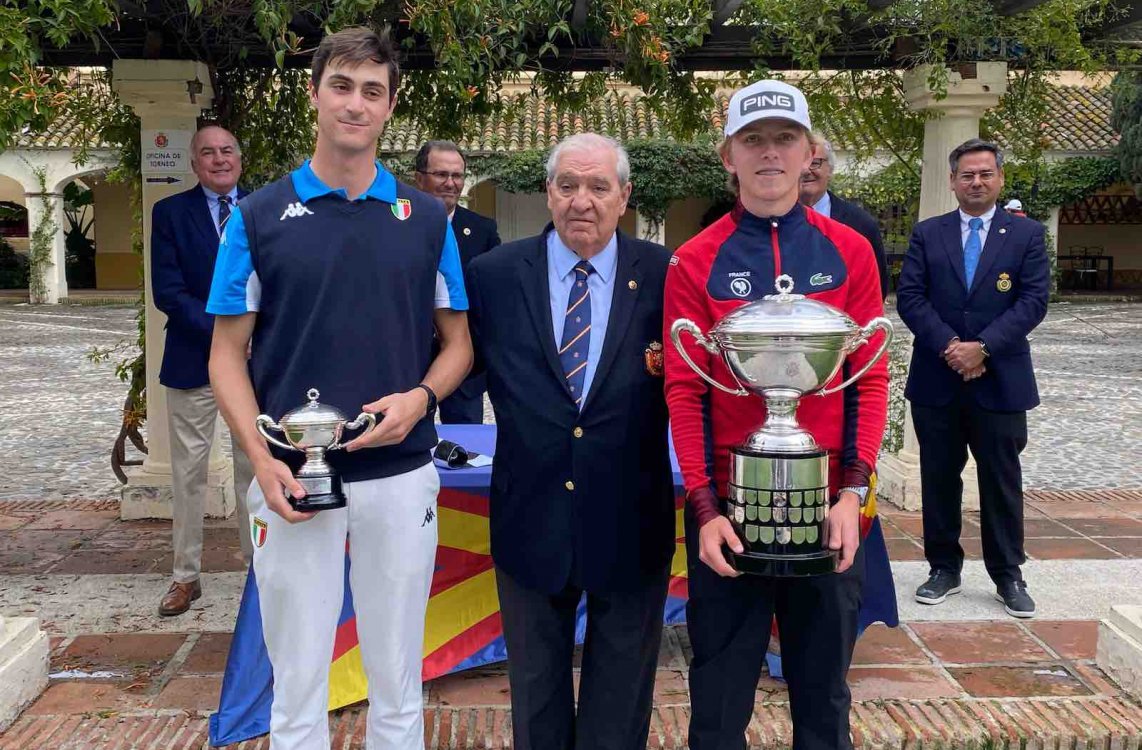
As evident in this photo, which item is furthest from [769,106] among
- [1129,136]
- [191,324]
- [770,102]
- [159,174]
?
[1129,136]

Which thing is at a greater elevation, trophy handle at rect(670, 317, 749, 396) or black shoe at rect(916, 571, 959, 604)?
trophy handle at rect(670, 317, 749, 396)

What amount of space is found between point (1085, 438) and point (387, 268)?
8.60m

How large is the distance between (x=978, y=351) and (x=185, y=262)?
3.54 m

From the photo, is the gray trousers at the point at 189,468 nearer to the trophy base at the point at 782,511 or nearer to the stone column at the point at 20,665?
the stone column at the point at 20,665

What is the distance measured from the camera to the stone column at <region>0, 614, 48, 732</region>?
3.73m

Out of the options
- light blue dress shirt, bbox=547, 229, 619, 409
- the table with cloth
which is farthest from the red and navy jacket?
the table with cloth

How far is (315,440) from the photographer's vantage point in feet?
7.97

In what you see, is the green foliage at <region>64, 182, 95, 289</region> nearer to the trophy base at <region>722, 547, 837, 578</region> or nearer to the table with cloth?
the table with cloth

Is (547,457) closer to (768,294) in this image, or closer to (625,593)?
(625,593)

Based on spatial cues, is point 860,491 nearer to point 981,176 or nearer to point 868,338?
point 868,338

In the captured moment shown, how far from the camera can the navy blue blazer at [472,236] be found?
5848 mm

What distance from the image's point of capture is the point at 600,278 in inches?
111

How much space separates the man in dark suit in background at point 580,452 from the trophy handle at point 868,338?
19.8 inches

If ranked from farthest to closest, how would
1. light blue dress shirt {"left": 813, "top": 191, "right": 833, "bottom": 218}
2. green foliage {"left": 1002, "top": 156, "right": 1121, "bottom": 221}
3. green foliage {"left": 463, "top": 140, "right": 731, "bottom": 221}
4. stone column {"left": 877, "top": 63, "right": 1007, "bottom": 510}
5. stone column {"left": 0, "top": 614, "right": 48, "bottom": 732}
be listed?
green foliage {"left": 1002, "top": 156, "right": 1121, "bottom": 221} → green foliage {"left": 463, "top": 140, "right": 731, "bottom": 221} → stone column {"left": 877, "top": 63, "right": 1007, "bottom": 510} → light blue dress shirt {"left": 813, "top": 191, "right": 833, "bottom": 218} → stone column {"left": 0, "top": 614, "right": 48, "bottom": 732}
